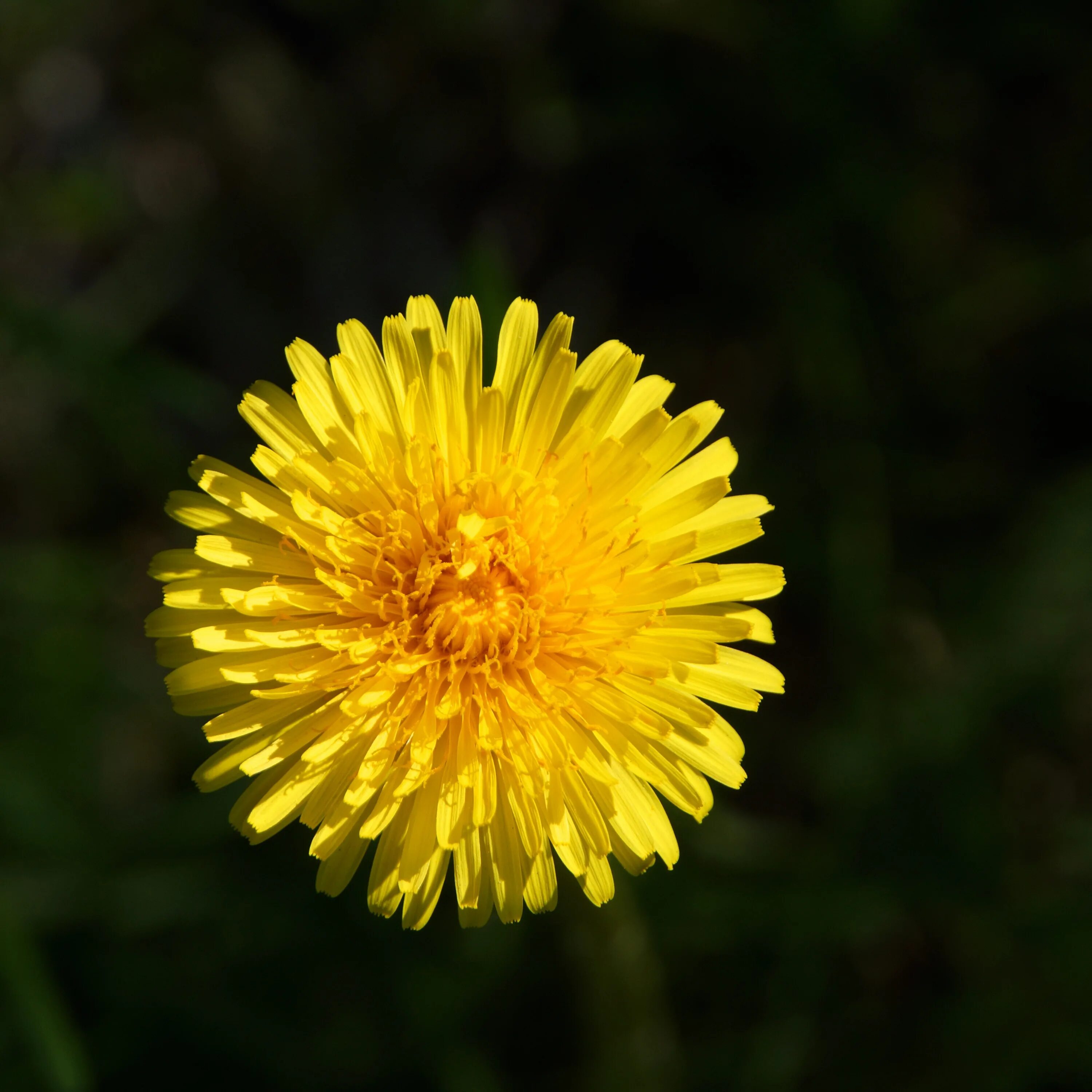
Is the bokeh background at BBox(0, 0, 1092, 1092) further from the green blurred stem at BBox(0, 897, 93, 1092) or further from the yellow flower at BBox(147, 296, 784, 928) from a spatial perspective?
the yellow flower at BBox(147, 296, 784, 928)

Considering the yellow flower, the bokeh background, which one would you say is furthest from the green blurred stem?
the yellow flower

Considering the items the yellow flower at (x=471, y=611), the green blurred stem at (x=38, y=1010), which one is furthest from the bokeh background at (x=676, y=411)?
the yellow flower at (x=471, y=611)

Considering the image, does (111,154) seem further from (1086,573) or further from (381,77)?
(1086,573)

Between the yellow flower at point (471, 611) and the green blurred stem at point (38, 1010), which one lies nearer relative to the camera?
the yellow flower at point (471, 611)

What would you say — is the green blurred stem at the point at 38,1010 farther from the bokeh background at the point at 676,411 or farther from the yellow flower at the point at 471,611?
the yellow flower at the point at 471,611

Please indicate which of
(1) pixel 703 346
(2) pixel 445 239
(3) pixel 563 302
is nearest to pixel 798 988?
(1) pixel 703 346

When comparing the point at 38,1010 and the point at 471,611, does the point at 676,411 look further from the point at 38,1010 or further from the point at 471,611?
the point at 38,1010

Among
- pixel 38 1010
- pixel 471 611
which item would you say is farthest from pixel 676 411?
pixel 38 1010
